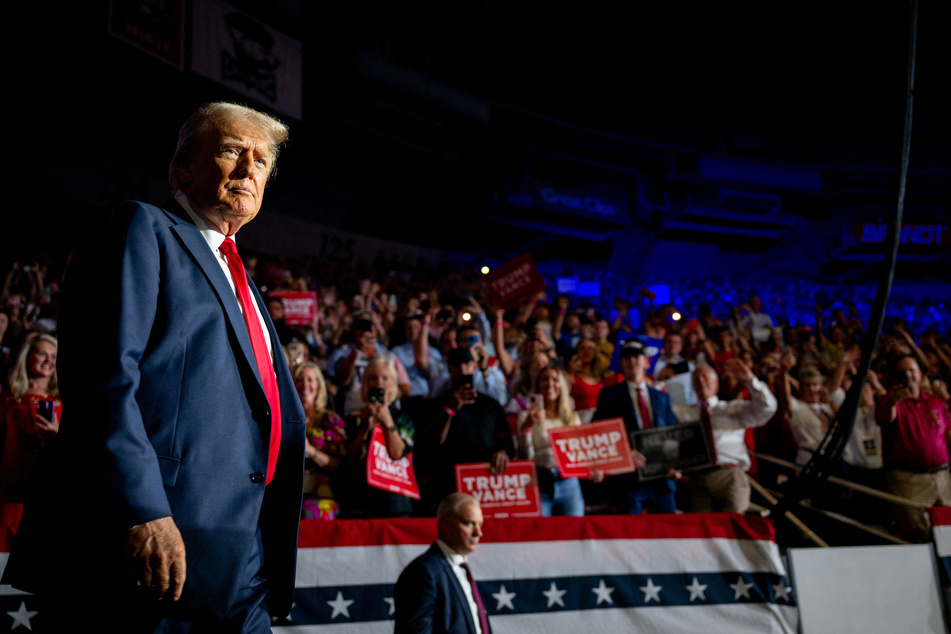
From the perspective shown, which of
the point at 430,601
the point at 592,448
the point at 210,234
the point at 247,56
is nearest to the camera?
the point at 210,234

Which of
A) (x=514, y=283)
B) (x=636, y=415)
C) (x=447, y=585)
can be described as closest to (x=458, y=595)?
(x=447, y=585)

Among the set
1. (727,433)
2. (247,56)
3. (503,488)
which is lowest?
(503,488)

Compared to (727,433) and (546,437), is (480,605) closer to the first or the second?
(546,437)

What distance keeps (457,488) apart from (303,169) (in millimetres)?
14459

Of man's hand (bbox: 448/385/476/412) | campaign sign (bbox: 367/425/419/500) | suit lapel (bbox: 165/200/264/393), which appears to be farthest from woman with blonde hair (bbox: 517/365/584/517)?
suit lapel (bbox: 165/200/264/393)

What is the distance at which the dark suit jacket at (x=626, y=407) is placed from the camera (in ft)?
20.3

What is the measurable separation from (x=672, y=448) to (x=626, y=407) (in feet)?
1.93

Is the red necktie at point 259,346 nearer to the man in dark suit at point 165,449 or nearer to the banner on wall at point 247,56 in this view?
the man in dark suit at point 165,449

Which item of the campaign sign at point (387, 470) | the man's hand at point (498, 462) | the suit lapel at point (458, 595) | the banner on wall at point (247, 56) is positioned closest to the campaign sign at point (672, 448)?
the man's hand at point (498, 462)

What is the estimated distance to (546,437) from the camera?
5.86 metres

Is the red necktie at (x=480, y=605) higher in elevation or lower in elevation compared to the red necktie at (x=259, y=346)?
lower

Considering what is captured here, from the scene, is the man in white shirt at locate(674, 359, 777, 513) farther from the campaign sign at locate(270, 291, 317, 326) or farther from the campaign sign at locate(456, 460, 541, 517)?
the campaign sign at locate(270, 291, 317, 326)

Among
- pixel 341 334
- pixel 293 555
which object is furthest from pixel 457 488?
pixel 293 555

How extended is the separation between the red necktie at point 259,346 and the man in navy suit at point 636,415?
4.44 metres
